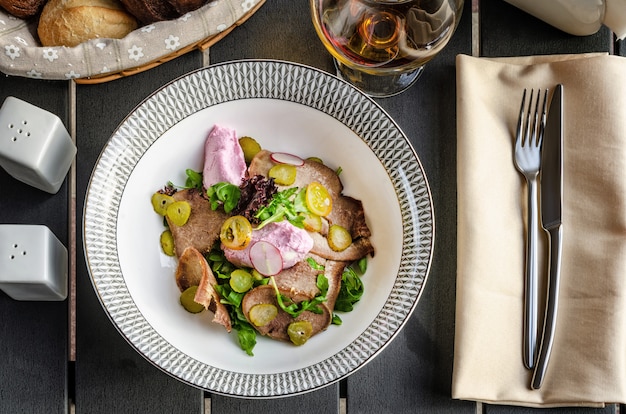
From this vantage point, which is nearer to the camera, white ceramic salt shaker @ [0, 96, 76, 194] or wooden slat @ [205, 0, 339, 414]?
white ceramic salt shaker @ [0, 96, 76, 194]

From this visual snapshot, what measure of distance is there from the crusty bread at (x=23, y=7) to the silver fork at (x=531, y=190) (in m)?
0.76

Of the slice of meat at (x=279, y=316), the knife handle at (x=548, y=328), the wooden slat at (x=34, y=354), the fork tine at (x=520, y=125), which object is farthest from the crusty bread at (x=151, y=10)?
the knife handle at (x=548, y=328)

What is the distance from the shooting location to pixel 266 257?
3.30ft

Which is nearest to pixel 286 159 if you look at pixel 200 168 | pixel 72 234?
pixel 200 168

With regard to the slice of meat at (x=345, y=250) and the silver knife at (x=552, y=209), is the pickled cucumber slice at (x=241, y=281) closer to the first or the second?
the slice of meat at (x=345, y=250)

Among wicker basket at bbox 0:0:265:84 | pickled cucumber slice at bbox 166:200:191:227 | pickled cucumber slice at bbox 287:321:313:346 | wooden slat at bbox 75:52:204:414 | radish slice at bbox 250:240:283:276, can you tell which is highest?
wicker basket at bbox 0:0:265:84

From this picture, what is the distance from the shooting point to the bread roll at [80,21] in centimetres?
107

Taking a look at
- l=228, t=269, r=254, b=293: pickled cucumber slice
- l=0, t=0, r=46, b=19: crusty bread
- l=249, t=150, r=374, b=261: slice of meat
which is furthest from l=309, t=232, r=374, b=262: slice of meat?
l=0, t=0, r=46, b=19: crusty bread

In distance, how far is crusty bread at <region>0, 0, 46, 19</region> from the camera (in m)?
1.09

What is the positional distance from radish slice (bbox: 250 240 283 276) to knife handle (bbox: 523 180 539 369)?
0.37m

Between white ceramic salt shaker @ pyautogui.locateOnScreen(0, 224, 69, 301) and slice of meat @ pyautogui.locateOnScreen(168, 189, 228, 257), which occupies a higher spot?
slice of meat @ pyautogui.locateOnScreen(168, 189, 228, 257)

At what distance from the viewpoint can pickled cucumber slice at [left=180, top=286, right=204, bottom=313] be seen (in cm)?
104

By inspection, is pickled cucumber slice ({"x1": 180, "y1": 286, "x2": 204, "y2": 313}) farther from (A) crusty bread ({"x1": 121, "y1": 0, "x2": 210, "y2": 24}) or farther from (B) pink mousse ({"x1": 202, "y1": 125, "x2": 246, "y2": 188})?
(A) crusty bread ({"x1": 121, "y1": 0, "x2": 210, "y2": 24})

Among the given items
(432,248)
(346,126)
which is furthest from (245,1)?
(432,248)
